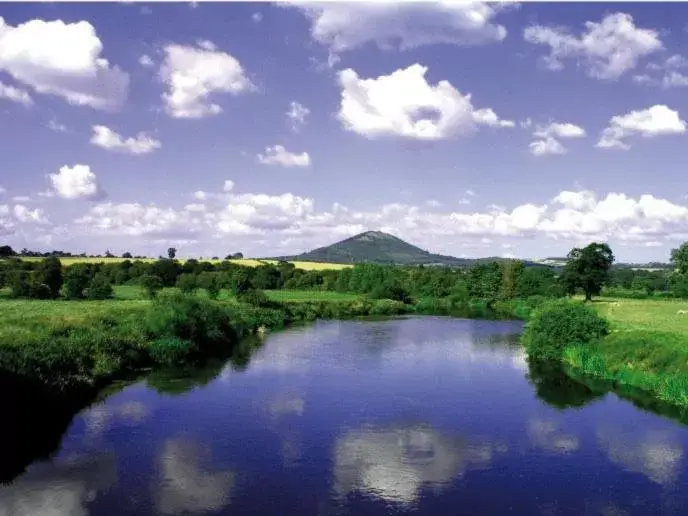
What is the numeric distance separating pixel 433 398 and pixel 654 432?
11582mm

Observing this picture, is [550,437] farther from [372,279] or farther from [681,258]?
[372,279]

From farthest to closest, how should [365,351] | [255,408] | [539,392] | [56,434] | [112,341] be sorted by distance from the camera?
1. [365,351]
2. [112,341]
3. [539,392]
4. [255,408]
5. [56,434]

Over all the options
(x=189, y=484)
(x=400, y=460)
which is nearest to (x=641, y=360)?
(x=400, y=460)

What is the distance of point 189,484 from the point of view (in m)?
21.4

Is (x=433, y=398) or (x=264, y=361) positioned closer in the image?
(x=433, y=398)

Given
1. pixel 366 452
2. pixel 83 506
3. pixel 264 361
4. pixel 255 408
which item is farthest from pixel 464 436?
pixel 264 361

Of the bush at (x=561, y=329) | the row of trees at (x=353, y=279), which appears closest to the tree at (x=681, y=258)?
the row of trees at (x=353, y=279)

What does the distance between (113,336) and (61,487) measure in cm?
2302

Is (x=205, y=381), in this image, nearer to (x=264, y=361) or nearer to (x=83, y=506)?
(x=264, y=361)

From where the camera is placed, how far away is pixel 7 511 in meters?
19.2

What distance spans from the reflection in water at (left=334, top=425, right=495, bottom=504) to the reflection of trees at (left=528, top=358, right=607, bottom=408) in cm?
1141

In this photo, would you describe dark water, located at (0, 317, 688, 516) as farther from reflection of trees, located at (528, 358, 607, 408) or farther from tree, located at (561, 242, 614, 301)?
tree, located at (561, 242, 614, 301)

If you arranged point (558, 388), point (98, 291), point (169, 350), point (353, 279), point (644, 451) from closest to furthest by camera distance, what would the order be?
1. point (644, 451)
2. point (558, 388)
3. point (169, 350)
4. point (98, 291)
5. point (353, 279)

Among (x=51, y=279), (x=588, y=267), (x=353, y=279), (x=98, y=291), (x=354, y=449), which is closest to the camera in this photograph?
(x=354, y=449)
